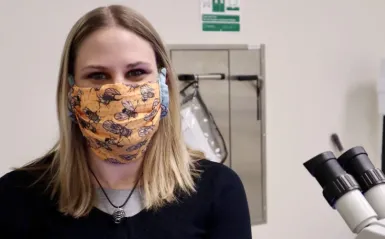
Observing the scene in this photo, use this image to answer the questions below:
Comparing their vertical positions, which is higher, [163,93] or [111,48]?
[111,48]

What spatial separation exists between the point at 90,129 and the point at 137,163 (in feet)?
0.54

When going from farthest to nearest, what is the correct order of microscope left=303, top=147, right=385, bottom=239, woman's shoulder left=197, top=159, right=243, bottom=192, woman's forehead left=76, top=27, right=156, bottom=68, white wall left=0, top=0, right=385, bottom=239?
white wall left=0, top=0, right=385, bottom=239 → woman's shoulder left=197, top=159, right=243, bottom=192 → woman's forehead left=76, top=27, right=156, bottom=68 → microscope left=303, top=147, right=385, bottom=239

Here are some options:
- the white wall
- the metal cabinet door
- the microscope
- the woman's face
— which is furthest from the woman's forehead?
the metal cabinet door

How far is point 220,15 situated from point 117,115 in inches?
38.3

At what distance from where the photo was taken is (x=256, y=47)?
1926 millimetres

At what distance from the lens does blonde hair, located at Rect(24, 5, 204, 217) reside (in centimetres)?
107

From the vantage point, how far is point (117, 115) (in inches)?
40.8

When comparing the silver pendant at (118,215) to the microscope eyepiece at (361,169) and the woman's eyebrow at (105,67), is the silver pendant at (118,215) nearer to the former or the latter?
the woman's eyebrow at (105,67)

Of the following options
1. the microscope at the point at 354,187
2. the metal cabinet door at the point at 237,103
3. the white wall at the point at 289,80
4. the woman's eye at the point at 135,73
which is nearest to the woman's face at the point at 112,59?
the woman's eye at the point at 135,73

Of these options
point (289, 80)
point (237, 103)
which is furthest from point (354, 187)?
point (289, 80)

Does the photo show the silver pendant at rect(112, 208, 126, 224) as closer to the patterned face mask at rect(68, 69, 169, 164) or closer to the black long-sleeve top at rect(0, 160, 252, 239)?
the black long-sleeve top at rect(0, 160, 252, 239)

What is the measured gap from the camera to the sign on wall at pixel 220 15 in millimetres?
1841

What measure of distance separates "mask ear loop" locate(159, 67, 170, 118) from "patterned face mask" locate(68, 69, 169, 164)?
2cm

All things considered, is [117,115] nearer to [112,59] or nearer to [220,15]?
[112,59]
